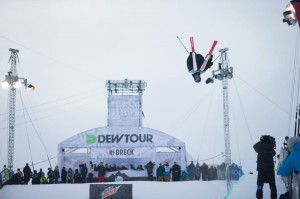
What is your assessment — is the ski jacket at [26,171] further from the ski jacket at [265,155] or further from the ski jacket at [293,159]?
the ski jacket at [293,159]

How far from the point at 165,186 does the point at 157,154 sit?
910 centimetres

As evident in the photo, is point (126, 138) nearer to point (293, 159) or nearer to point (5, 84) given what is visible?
point (5, 84)

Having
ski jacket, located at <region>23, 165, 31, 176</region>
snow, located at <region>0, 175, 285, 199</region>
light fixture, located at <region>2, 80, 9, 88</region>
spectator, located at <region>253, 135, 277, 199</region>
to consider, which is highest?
light fixture, located at <region>2, 80, 9, 88</region>

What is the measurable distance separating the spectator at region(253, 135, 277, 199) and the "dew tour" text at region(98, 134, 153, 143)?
15.0 meters

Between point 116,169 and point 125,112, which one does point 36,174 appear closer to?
point 116,169

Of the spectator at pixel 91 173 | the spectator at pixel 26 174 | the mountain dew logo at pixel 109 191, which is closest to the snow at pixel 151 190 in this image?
the mountain dew logo at pixel 109 191

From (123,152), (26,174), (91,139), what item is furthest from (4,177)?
(123,152)

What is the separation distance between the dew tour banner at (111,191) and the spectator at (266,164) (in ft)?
16.4

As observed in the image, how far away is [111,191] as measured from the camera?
412 inches

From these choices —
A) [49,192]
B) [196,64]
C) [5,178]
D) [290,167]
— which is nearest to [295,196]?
[290,167]

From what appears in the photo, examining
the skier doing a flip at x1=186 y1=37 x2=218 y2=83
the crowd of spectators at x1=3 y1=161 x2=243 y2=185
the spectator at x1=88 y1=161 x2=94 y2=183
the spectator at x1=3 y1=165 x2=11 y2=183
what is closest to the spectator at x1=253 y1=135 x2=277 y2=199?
the skier doing a flip at x1=186 y1=37 x2=218 y2=83

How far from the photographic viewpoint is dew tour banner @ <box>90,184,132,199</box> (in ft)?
34.1

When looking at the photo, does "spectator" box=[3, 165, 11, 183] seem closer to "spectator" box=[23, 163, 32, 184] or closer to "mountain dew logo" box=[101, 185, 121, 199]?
"spectator" box=[23, 163, 32, 184]

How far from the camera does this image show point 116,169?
63.5ft
